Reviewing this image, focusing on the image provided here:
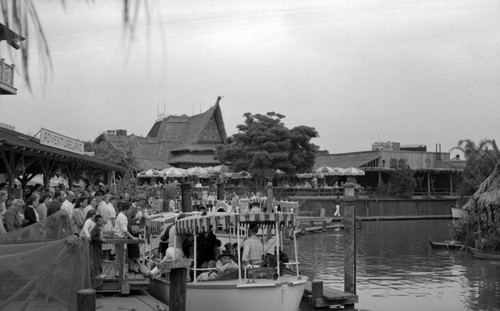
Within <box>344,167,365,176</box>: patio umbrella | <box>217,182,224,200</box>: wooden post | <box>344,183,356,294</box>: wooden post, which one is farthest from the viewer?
<box>344,167,365,176</box>: patio umbrella

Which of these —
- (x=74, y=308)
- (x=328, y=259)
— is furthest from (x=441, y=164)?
(x=74, y=308)

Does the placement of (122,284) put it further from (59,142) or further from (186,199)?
(59,142)

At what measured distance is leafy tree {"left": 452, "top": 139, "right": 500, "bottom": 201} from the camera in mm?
34062

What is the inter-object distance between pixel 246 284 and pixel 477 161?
83.9ft

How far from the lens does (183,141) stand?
66000 millimetres

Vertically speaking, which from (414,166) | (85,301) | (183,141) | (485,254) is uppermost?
(183,141)

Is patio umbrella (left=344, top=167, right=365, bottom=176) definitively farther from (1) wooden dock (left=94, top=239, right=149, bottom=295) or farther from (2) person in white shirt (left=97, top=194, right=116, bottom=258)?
(1) wooden dock (left=94, top=239, right=149, bottom=295)

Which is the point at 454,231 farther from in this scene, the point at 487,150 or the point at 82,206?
the point at 82,206

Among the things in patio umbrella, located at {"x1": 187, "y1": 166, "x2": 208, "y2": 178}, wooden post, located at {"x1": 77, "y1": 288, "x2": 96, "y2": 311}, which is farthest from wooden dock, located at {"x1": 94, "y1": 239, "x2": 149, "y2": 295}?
patio umbrella, located at {"x1": 187, "y1": 166, "x2": 208, "y2": 178}

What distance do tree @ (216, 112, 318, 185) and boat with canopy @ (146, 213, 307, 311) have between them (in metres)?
34.8

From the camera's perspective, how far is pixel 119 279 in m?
13.0

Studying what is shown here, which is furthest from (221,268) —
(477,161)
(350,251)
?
(477,161)

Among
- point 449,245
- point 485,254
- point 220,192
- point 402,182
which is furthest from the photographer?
point 402,182

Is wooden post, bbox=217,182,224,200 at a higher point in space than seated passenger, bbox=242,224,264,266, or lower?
higher
